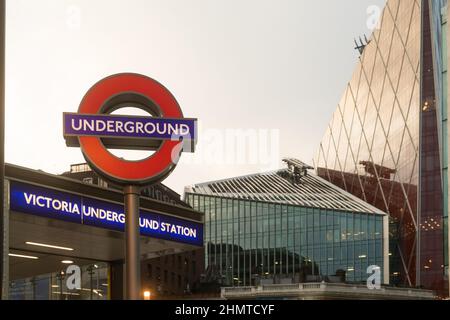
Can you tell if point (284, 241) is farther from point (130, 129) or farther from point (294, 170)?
point (130, 129)

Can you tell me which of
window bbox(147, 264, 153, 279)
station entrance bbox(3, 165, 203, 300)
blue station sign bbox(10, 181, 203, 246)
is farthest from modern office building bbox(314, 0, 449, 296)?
blue station sign bbox(10, 181, 203, 246)

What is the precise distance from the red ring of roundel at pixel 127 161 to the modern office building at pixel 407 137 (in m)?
63.2

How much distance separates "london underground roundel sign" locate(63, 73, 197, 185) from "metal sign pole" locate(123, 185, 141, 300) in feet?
0.87

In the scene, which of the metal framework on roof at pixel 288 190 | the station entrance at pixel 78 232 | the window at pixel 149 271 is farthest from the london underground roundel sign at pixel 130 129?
the window at pixel 149 271

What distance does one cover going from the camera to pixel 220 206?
122688mm

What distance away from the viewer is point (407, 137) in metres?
94.2

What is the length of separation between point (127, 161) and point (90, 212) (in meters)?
6.18

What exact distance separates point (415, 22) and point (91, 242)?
7999 centimetres

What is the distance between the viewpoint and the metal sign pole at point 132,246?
12031 millimetres

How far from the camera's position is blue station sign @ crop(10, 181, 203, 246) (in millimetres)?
16828

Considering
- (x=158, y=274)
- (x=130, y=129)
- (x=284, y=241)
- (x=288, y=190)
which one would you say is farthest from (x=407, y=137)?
(x=130, y=129)

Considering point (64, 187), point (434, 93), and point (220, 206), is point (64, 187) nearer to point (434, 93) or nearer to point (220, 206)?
point (434, 93)

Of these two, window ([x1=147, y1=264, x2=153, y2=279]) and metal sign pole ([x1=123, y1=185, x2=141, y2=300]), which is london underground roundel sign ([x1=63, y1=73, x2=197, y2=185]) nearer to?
metal sign pole ([x1=123, y1=185, x2=141, y2=300])
